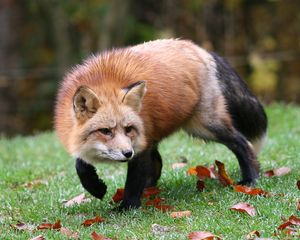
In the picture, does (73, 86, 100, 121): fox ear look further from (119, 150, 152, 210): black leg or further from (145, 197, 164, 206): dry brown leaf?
(145, 197, 164, 206): dry brown leaf

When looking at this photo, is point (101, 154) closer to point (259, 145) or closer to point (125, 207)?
point (125, 207)

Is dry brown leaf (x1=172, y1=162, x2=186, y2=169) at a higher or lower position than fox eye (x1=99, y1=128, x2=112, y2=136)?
lower

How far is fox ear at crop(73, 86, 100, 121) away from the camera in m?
5.74

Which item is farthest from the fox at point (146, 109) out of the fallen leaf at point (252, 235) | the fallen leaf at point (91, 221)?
the fallen leaf at point (252, 235)

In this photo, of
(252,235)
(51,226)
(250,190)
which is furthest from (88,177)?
(252,235)

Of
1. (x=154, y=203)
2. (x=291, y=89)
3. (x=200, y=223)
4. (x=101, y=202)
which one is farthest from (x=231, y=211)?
(x=291, y=89)

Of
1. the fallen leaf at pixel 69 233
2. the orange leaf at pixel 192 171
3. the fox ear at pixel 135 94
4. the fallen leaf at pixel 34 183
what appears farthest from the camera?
the fallen leaf at pixel 34 183

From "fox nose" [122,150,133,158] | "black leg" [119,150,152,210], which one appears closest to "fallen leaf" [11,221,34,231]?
"black leg" [119,150,152,210]

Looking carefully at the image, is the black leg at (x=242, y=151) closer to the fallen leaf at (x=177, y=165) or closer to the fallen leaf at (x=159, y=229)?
the fallen leaf at (x=177, y=165)

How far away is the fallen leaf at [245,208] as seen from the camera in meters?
5.59

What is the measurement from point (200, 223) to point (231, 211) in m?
0.40

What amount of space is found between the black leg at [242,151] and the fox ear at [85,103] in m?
1.53

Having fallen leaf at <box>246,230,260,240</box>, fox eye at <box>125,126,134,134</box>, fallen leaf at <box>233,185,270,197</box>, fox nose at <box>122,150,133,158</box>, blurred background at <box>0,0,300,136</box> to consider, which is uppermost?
fox eye at <box>125,126,134,134</box>

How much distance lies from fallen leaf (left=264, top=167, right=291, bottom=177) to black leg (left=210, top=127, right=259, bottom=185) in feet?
0.68
